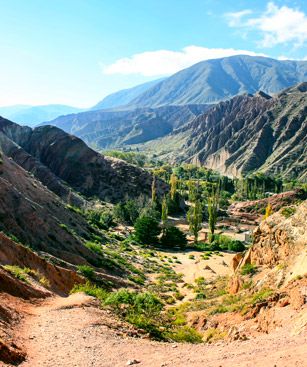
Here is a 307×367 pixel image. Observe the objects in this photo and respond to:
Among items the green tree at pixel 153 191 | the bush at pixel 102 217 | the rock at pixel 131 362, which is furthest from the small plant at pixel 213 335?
the green tree at pixel 153 191

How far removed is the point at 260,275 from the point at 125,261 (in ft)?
67.1

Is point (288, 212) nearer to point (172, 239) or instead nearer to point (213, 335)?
point (213, 335)

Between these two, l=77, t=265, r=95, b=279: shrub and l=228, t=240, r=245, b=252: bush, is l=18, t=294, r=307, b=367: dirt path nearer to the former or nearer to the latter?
l=77, t=265, r=95, b=279: shrub

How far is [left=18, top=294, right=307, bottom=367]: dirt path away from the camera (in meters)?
11.6

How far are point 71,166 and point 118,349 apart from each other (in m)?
98.5

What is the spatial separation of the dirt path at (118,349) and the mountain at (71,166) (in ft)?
254

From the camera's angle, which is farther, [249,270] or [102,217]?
[102,217]

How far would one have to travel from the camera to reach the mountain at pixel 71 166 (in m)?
98.6

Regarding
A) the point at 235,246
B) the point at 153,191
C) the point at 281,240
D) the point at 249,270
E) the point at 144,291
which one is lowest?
the point at 235,246

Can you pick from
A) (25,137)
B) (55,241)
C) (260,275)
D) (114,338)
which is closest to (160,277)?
(55,241)

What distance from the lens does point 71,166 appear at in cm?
11000

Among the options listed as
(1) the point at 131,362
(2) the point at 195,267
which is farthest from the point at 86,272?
(2) the point at 195,267

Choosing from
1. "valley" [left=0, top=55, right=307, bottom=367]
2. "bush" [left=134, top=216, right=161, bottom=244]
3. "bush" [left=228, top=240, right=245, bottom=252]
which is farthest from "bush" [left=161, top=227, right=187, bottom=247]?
"bush" [left=228, top=240, right=245, bottom=252]

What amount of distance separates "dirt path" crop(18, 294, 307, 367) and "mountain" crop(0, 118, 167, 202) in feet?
254
